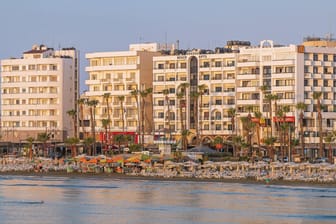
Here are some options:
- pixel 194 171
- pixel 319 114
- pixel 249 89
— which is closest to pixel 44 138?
A: pixel 249 89

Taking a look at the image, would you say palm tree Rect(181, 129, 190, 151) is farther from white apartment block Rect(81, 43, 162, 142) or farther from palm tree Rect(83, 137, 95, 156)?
white apartment block Rect(81, 43, 162, 142)

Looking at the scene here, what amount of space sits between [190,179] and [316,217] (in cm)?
4136

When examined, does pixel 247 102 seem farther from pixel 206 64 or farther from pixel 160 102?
pixel 160 102

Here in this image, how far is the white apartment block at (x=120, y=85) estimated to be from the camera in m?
156

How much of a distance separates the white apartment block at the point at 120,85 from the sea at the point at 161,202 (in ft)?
175

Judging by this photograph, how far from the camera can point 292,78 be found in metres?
142

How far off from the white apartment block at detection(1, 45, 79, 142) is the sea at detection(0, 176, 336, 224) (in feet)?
201

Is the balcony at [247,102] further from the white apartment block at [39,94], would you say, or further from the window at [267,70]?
the white apartment block at [39,94]

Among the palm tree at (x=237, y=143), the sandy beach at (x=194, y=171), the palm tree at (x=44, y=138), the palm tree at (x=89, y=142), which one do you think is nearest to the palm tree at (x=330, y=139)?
the palm tree at (x=237, y=143)

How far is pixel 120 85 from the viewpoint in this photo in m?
157

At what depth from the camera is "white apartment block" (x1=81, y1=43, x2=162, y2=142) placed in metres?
156

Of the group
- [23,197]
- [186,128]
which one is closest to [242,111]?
[186,128]

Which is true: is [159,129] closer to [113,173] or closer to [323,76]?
[323,76]

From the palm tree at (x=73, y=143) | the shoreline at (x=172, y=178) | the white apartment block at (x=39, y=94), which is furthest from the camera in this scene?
the white apartment block at (x=39, y=94)
